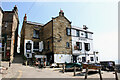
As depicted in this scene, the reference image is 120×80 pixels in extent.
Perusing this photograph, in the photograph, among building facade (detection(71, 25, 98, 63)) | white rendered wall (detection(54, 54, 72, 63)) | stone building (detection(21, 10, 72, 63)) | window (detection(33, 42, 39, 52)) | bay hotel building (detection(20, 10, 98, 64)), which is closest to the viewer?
white rendered wall (detection(54, 54, 72, 63))

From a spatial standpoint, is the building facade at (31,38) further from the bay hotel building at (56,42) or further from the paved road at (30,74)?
the paved road at (30,74)

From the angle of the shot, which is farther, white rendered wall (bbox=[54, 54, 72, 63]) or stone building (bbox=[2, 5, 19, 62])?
white rendered wall (bbox=[54, 54, 72, 63])

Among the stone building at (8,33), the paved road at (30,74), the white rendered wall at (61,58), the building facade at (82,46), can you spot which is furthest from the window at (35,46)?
the paved road at (30,74)

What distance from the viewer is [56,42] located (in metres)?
22.5

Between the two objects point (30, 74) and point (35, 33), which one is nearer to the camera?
point (30, 74)

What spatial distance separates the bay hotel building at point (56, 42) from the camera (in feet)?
73.9

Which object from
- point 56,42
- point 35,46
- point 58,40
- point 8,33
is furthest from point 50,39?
point 8,33

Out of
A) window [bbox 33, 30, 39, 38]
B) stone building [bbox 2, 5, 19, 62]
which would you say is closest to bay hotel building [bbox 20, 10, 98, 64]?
window [bbox 33, 30, 39, 38]

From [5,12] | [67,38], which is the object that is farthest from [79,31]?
[5,12]

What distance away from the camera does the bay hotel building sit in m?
22.5

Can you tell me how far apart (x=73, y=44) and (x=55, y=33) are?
18.7 feet

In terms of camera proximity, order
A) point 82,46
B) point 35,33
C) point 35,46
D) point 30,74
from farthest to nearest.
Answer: point 82,46
point 35,33
point 35,46
point 30,74

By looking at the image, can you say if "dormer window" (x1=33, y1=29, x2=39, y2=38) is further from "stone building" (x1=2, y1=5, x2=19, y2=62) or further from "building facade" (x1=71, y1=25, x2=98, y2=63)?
"building facade" (x1=71, y1=25, x2=98, y2=63)

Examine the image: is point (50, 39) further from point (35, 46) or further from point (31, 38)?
point (31, 38)
